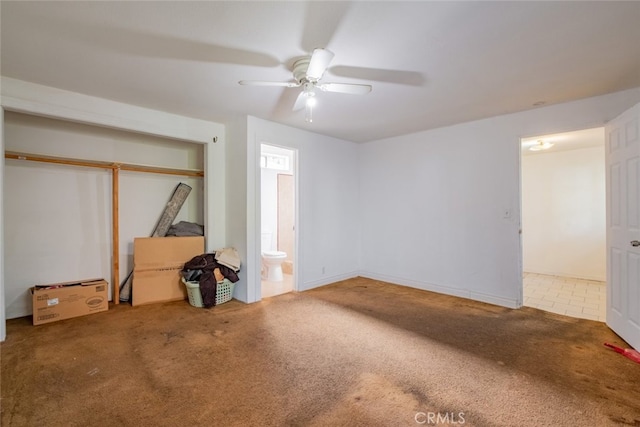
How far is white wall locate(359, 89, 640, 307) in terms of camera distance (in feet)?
11.9

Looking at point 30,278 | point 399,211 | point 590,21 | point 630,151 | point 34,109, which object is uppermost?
point 590,21

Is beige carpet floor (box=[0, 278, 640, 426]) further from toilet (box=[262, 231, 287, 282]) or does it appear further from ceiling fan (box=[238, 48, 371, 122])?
ceiling fan (box=[238, 48, 371, 122])

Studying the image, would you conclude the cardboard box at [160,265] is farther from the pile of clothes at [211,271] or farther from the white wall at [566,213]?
the white wall at [566,213]

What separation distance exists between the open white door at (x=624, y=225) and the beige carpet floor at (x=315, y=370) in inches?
9.5

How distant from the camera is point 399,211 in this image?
4.82 metres

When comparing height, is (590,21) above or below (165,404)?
above

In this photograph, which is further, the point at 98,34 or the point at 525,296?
the point at 525,296

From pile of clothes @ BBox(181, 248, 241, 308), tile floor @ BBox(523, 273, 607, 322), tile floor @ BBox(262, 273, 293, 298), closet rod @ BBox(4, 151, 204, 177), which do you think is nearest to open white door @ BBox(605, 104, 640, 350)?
tile floor @ BBox(523, 273, 607, 322)

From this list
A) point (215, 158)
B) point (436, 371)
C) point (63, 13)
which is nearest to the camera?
point (63, 13)

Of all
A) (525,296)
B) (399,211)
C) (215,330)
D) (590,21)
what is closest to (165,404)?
(215,330)

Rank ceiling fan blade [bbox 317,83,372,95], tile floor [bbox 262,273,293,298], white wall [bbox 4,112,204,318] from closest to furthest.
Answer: ceiling fan blade [bbox 317,83,372,95] → white wall [bbox 4,112,204,318] → tile floor [bbox 262,273,293,298]

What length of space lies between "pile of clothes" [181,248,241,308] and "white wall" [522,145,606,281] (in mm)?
5498

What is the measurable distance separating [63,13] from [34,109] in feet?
5.01

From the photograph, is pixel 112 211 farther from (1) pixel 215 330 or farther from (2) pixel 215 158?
(1) pixel 215 330
